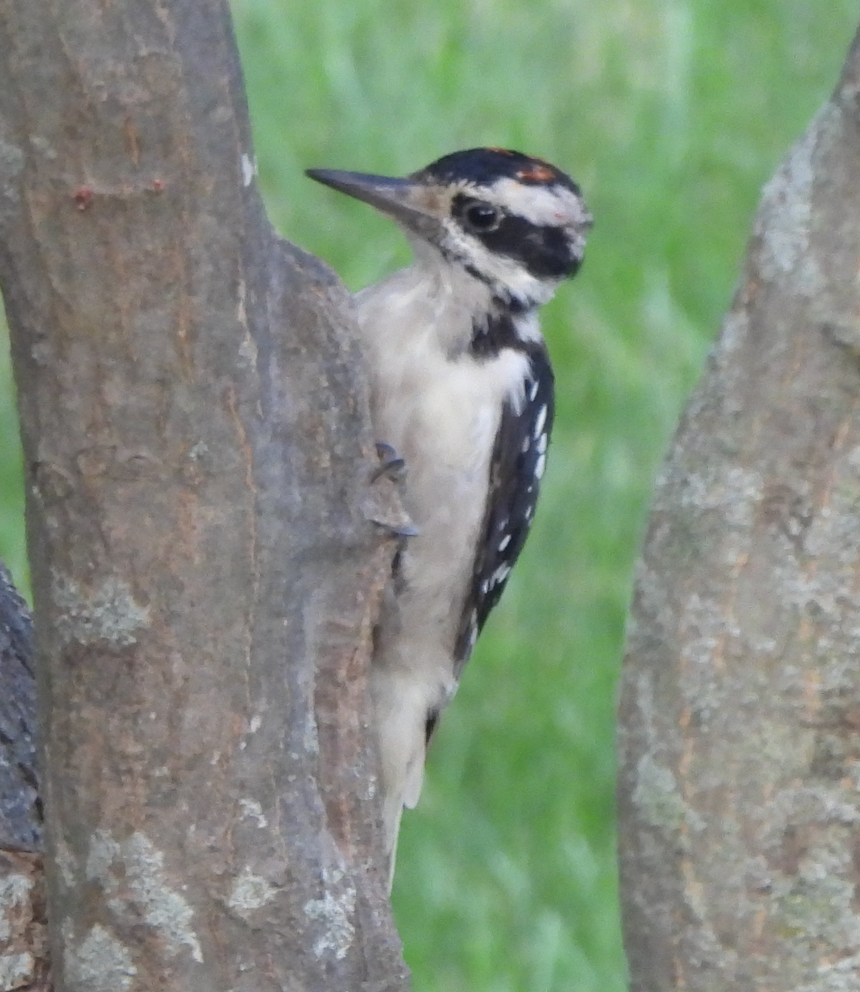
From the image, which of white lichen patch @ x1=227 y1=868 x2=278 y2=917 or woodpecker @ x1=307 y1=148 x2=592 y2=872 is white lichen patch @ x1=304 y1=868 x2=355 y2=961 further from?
woodpecker @ x1=307 y1=148 x2=592 y2=872

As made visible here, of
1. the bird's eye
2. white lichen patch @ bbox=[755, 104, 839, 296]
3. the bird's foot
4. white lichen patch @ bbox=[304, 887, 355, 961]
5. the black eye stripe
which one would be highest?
white lichen patch @ bbox=[755, 104, 839, 296]

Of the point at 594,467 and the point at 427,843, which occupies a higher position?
the point at 594,467

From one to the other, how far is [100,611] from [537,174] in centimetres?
150

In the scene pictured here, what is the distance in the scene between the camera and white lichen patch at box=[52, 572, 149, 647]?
88.0 inches

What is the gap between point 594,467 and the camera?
613 cm

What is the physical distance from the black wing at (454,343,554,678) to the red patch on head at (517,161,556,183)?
0.94 feet

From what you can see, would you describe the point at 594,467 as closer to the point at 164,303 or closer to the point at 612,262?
the point at 612,262

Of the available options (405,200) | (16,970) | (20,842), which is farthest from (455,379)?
(16,970)

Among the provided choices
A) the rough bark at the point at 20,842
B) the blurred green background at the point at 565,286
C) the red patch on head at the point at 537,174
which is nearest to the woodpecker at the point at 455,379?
the red patch on head at the point at 537,174

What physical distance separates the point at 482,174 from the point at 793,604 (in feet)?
4.81

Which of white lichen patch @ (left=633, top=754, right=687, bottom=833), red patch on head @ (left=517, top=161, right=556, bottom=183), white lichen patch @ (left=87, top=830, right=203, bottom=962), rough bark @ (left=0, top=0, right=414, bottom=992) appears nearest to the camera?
rough bark @ (left=0, top=0, right=414, bottom=992)

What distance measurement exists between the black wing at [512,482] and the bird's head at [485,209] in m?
0.15

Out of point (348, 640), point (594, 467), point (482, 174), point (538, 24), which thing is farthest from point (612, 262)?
point (348, 640)

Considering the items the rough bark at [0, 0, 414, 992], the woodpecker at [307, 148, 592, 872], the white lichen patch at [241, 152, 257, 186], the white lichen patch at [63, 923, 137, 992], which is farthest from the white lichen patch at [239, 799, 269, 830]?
the woodpecker at [307, 148, 592, 872]
